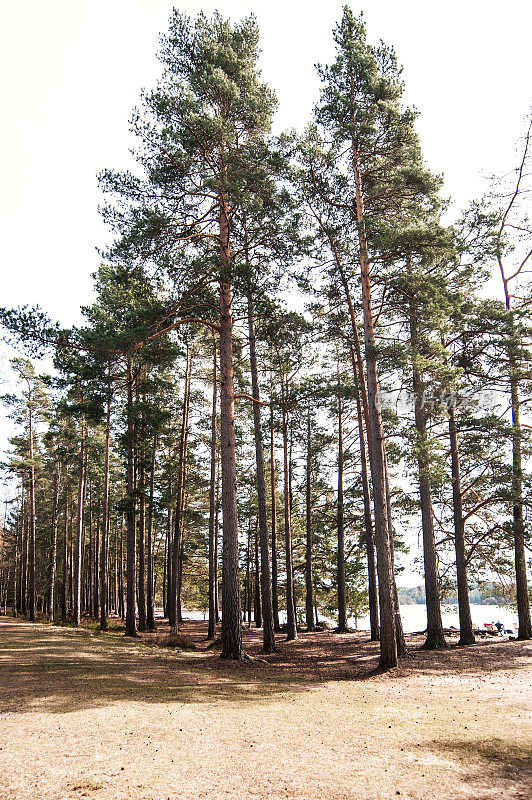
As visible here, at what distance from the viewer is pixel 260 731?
6488 millimetres

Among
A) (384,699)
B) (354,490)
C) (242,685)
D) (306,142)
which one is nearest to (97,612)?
(354,490)

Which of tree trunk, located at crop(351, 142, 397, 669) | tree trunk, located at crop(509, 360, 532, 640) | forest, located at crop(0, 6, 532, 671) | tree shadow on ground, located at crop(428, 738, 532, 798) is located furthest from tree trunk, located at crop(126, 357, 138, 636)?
tree shadow on ground, located at crop(428, 738, 532, 798)

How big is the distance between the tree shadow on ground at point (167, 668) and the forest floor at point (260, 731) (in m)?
0.07

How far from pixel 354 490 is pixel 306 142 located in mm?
13487

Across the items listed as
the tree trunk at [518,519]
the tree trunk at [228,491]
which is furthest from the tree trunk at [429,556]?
the tree trunk at [228,491]

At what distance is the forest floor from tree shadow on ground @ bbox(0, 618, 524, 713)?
7 centimetres

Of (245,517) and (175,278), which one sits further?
(245,517)

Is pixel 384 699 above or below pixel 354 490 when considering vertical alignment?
below

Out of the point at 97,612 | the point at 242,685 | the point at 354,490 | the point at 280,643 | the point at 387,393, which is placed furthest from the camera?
the point at 97,612

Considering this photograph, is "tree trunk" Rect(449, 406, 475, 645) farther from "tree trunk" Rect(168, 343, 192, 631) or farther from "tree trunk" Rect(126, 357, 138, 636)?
"tree trunk" Rect(126, 357, 138, 636)

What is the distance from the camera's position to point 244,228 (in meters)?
14.1

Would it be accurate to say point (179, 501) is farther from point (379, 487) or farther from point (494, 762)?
point (494, 762)

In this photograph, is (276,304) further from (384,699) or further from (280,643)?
(280,643)

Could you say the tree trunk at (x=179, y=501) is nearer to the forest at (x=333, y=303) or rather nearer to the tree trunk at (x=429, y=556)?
the forest at (x=333, y=303)
